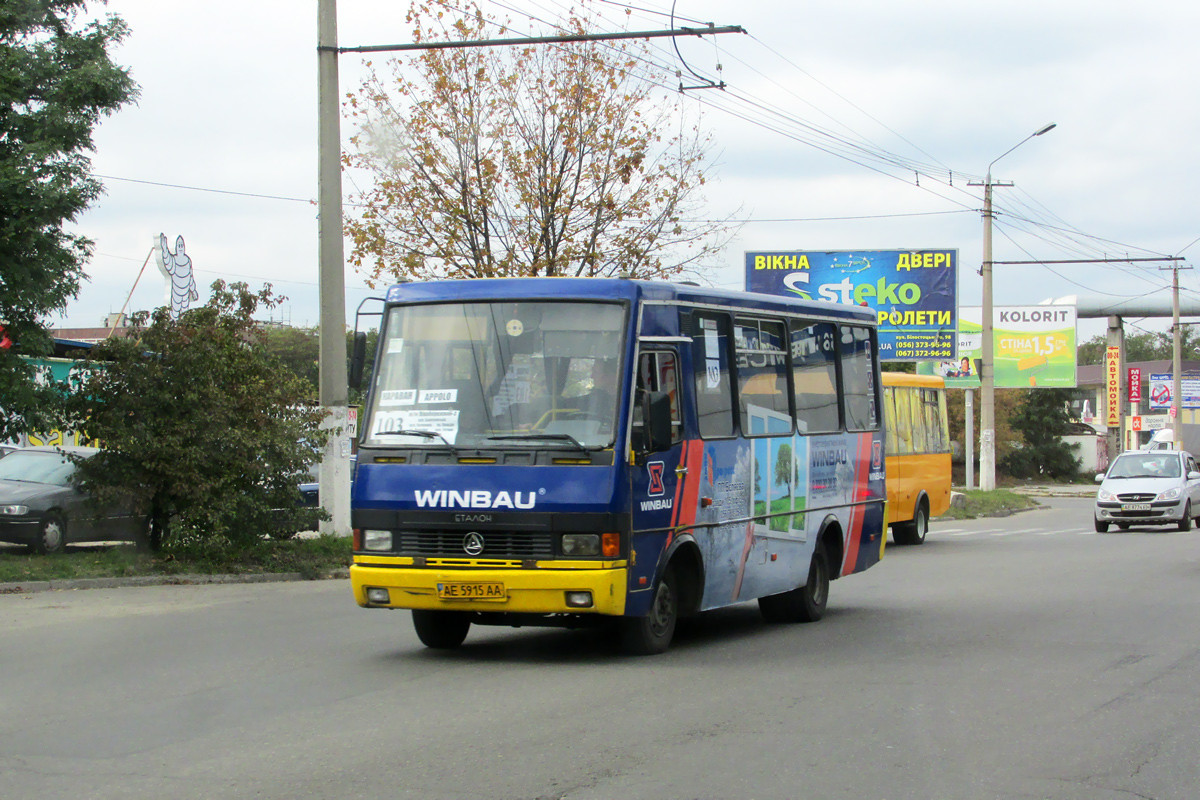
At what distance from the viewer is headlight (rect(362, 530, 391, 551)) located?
32.3 ft

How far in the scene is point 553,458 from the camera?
9.55 m

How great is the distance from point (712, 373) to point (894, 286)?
2930 cm

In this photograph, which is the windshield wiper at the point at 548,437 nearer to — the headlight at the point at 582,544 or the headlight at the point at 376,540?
the headlight at the point at 582,544

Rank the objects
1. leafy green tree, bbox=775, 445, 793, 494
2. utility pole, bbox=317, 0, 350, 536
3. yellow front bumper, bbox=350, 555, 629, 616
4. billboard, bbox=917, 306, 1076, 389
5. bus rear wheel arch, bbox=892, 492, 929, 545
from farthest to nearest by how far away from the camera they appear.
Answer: billboard, bbox=917, 306, 1076, 389, bus rear wheel arch, bbox=892, 492, 929, 545, utility pole, bbox=317, 0, 350, 536, leafy green tree, bbox=775, 445, 793, 494, yellow front bumper, bbox=350, 555, 629, 616

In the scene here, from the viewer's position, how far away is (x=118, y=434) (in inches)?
652

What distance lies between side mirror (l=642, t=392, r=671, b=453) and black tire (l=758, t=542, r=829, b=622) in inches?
139

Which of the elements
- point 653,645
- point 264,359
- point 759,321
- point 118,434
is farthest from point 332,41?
point 653,645

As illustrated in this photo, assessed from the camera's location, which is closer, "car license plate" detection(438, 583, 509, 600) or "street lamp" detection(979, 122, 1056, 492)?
"car license plate" detection(438, 583, 509, 600)

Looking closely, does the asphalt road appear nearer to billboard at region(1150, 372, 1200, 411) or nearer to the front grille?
the front grille

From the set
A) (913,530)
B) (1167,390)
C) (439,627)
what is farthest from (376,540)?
(1167,390)

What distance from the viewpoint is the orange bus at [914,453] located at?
2473cm

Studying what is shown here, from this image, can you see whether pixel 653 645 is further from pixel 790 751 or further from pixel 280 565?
pixel 280 565

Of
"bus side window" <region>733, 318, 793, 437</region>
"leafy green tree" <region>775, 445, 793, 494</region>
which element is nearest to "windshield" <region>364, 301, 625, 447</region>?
"bus side window" <region>733, 318, 793, 437</region>

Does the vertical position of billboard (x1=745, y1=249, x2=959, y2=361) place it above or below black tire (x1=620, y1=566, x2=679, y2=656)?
above
